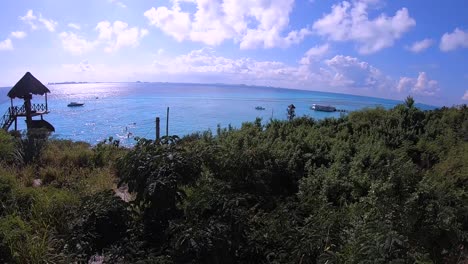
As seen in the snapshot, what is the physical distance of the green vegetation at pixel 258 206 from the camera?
3043 mm

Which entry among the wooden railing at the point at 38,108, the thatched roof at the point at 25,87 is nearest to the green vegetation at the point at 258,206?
the thatched roof at the point at 25,87

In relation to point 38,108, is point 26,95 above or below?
above

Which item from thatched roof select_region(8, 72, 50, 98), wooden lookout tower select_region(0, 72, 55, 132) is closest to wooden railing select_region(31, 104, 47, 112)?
wooden lookout tower select_region(0, 72, 55, 132)

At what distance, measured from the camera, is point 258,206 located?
16.5 ft

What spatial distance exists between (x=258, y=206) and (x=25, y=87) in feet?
94.4

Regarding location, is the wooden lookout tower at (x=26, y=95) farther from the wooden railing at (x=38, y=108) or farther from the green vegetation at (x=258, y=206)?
the green vegetation at (x=258, y=206)

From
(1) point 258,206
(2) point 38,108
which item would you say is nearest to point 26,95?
(2) point 38,108

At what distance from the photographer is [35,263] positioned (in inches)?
178

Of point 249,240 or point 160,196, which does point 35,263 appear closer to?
point 160,196

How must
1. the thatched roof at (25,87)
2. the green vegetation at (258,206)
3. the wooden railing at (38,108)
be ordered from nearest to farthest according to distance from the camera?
the green vegetation at (258,206)
the thatched roof at (25,87)
the wooden railing at (38,108)

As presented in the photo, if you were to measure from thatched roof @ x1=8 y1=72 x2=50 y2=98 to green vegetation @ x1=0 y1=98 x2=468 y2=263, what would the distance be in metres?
23.0

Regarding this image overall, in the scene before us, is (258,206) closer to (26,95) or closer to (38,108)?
(26,95)

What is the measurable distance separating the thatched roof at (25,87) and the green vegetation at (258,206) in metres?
23.0

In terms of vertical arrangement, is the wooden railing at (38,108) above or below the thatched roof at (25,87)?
below
